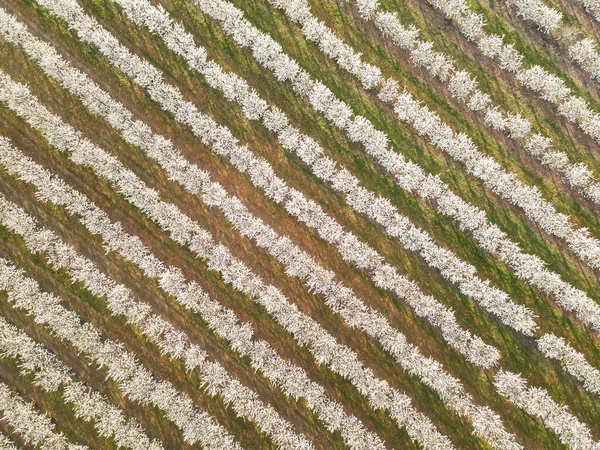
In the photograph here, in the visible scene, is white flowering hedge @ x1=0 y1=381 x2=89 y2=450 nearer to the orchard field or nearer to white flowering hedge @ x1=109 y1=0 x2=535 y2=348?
the orchard field

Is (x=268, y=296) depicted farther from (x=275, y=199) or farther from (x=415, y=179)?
(x=415, y=179)

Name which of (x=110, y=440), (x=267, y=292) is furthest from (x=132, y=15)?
(x=110, y=440)

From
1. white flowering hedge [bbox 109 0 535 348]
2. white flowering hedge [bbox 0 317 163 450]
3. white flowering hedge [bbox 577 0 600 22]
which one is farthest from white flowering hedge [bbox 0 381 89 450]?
white flowering hedge [bbox 577 0 600 22]

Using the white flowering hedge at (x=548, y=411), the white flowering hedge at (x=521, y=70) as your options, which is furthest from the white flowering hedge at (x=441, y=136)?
the white flowering hedge at (x=548, y=411)

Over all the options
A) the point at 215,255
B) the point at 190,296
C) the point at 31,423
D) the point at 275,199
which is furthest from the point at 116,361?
the point at 275,199

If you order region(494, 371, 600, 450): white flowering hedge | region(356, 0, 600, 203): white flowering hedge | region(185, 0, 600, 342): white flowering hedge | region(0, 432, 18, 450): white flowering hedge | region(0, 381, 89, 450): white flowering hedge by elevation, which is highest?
region(356, 0, 600, 203): white flowering hedge

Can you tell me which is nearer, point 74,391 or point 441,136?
point 74,391

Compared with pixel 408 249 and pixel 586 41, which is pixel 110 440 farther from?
pixel 586 41
